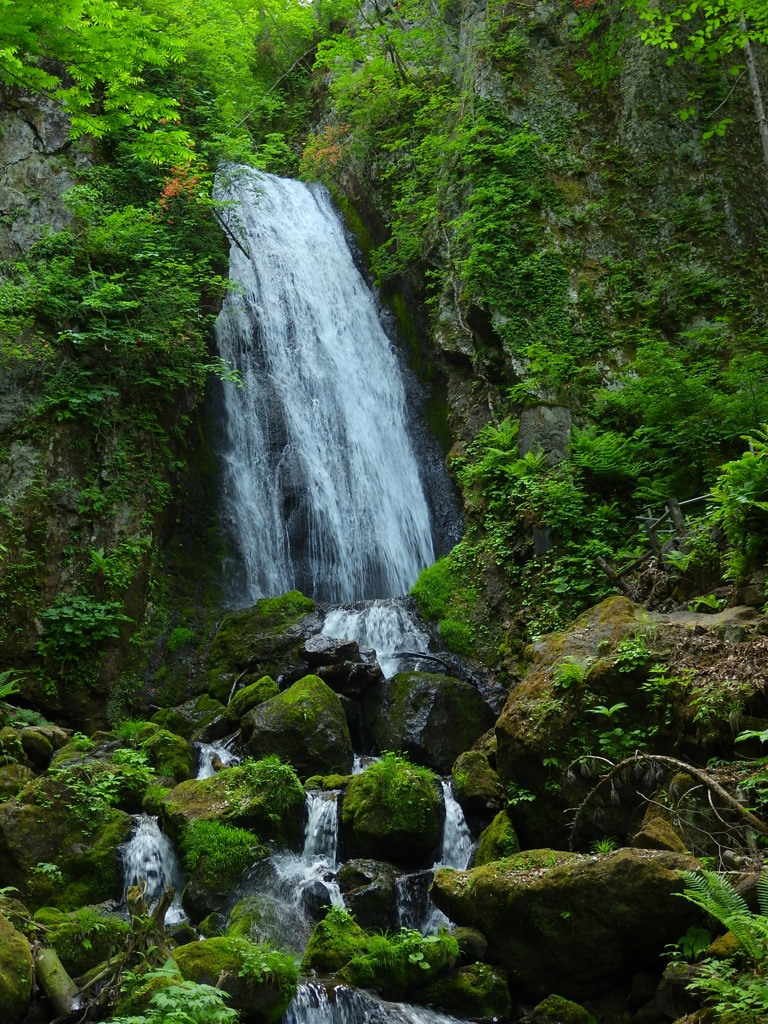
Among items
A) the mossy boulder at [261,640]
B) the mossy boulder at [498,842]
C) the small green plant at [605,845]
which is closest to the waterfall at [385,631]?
the mossy boulder at [261,640]

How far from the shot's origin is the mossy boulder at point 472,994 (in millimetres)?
5621

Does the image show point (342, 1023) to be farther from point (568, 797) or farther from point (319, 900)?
point (568, 797)

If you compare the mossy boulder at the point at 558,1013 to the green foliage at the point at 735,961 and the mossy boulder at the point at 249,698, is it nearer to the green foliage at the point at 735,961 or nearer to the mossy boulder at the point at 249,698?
the green foliage at the point at 735,961

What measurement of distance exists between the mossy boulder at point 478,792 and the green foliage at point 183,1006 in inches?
156

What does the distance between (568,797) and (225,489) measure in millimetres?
9560

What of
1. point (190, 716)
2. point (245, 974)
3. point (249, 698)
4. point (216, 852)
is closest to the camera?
point (245, 974)

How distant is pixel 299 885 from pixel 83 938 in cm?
192

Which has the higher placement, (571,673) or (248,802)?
(571,673)

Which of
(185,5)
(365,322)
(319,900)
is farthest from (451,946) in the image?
(185,5)

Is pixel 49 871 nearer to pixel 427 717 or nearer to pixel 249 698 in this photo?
pixel 249 698

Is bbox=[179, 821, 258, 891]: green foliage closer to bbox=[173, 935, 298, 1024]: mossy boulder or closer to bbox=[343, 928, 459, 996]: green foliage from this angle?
bbox=[173, 935, 298, 1024]: mossy boulder

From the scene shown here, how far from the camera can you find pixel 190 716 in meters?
10.6

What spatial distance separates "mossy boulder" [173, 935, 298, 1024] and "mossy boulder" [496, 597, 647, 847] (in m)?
2.59

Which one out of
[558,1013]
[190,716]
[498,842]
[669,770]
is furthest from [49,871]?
[669,770]
